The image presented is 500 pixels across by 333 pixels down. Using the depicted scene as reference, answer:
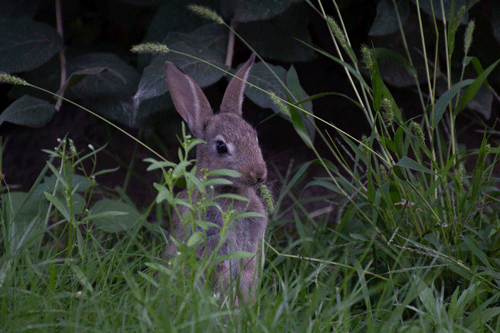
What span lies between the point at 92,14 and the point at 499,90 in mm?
3180

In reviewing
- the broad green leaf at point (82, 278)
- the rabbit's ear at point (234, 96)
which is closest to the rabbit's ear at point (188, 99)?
the rabbit's ear at point (234, 96)

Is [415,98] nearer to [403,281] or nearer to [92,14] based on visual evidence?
[403,281]

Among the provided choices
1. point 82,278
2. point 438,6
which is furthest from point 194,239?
point 438,6

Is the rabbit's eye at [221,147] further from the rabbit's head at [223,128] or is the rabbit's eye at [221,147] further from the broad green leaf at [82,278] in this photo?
the broad green leaf at [82,278]

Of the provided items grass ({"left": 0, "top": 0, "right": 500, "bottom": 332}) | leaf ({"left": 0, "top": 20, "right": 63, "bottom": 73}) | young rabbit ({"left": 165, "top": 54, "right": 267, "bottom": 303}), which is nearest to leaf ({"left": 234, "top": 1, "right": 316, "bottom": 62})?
young rabbit ({"left": 165, "top": 54, "right": 267, "bottom": 303})

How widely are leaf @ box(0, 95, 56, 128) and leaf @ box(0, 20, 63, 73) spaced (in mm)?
A: 199

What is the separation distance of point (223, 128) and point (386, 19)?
3.72 feet

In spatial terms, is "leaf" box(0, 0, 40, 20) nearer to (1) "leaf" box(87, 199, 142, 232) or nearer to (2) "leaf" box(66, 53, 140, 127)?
(2) "leaf" box(66, 53, 140, 127)

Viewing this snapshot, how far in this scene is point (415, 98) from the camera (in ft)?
14.1

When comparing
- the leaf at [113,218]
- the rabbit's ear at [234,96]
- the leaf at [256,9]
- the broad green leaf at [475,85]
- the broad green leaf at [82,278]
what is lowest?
the leaf at [113,218]

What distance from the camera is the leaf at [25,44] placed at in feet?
10.6

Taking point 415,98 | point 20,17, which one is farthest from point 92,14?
point 415,98

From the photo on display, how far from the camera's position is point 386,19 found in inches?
122

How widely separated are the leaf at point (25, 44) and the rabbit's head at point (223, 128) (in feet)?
3.08
